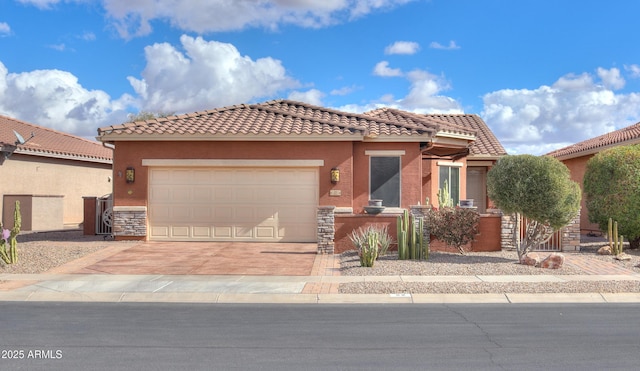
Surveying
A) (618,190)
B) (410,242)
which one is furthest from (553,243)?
(410,242)

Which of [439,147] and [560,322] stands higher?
[439,147]

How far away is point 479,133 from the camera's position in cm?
2453

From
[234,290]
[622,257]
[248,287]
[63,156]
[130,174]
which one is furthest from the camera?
[63,156]

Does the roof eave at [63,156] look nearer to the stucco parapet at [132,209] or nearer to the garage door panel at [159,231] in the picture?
the stucco parapet at [132,209]

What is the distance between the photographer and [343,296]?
400 inches

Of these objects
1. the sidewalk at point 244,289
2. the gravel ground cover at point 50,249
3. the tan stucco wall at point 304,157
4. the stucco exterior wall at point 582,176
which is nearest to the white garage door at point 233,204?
the tan stucco wall at point 304,157

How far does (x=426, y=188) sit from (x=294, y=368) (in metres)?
14.1

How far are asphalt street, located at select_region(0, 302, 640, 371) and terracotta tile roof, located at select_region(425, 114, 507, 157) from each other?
1339cm

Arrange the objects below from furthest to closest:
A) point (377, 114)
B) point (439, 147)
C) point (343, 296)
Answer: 1. point (377, 114)
2. point (439, 147)
3. point (343, 296)

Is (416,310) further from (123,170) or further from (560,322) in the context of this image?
(123,170)

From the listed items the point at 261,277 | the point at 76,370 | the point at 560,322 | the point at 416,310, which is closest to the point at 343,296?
the point at 416,310

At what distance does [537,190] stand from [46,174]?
65.9 feet

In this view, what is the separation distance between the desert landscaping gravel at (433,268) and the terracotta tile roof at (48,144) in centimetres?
667

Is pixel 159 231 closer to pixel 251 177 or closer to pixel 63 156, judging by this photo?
pixel 251 177
